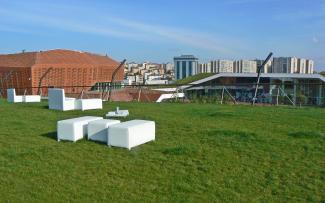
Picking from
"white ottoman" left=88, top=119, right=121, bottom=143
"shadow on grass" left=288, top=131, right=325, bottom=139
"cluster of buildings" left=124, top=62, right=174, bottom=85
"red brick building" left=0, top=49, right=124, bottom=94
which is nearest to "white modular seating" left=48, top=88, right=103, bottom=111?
"white ottoman" left=88, top=119, right=121, bottom=143

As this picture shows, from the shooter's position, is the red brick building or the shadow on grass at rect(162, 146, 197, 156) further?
the red brick building

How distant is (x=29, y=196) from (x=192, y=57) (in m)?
114

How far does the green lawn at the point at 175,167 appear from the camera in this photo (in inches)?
189

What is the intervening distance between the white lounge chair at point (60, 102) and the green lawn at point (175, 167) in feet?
15.7

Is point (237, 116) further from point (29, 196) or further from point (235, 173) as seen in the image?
point (29, 196)

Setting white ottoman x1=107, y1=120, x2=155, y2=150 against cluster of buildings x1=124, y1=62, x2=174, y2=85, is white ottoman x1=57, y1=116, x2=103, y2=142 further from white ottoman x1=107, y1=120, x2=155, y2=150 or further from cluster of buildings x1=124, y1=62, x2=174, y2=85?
cluster of buildings x1=124, y1=62, x2=174, y2=85

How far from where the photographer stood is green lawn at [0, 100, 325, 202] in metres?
4.80

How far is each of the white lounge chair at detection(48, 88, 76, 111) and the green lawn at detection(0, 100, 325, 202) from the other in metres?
4.79

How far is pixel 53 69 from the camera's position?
6231 cm

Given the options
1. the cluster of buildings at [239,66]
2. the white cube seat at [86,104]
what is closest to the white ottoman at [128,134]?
the white cube seat at [86,104]

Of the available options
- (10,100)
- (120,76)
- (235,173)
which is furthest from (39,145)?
(120,76)

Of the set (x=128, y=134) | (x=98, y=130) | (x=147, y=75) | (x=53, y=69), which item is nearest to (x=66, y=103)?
(x=98, y=130)

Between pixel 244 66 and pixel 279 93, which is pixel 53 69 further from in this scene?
pixel 244 66

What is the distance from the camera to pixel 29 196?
4.71 m
